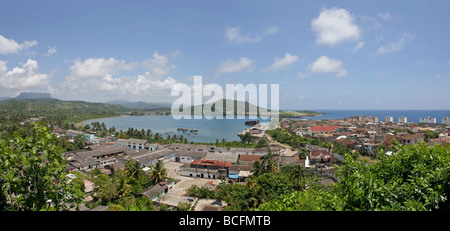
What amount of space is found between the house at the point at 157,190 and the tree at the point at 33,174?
36.5 ft

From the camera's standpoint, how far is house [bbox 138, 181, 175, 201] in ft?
40.8

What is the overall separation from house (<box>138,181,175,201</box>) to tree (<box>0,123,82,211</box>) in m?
11.1

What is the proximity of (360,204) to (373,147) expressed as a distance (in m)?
26.8

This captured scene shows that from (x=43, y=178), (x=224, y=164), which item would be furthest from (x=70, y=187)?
(x=224, y=164)

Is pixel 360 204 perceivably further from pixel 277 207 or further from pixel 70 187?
pixel 70 187

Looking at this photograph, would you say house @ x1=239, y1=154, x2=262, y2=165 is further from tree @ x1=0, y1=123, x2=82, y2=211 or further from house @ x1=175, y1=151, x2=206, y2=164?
tree @ x1=0, y1=123, x2=82, y2=211

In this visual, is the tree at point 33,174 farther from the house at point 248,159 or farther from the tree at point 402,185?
the house at point 248,159

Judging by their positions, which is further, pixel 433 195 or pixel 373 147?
pixel 373 147

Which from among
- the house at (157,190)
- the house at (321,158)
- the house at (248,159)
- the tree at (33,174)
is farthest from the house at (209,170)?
the tree at (33,174)

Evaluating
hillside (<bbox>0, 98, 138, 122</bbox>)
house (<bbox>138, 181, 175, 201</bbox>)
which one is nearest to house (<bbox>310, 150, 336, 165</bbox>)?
house (<bbox>138, 181, 175, 201</bbox>)

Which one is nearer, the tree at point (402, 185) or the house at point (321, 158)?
the tree at point (402, 185)

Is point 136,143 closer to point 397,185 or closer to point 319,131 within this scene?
point 397,185

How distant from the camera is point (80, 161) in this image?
19.7 meters

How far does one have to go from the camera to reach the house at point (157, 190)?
1244 centimetres
